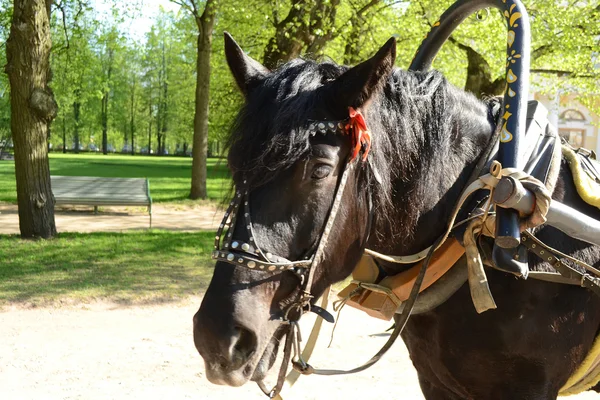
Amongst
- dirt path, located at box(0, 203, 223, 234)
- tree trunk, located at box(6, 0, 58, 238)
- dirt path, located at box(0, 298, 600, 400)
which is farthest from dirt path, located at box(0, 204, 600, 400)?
dirt path, located at box(0, 203, 223, 234)

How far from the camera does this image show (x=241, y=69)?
223 centimetres

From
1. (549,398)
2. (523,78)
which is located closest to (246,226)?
(523,78)

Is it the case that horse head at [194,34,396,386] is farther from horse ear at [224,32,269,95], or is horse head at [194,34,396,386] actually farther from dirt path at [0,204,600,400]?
dirt path at [0,204,600,400]

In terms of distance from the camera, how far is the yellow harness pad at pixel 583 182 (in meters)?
2.27

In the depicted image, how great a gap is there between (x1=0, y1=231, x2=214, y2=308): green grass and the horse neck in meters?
5.69

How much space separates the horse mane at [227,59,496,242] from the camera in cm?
186

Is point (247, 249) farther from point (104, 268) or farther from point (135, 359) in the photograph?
point (104, 268)

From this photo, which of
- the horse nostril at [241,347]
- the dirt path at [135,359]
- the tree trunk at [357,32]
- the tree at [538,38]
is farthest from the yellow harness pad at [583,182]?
the tree trunk at [357,32]

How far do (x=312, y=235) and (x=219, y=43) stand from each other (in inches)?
777

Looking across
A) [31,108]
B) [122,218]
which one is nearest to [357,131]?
[31,108]

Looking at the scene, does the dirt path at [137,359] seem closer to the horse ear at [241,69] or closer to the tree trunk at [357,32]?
the horse ear at [241,69]

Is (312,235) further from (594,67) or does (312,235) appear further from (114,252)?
(594,67)

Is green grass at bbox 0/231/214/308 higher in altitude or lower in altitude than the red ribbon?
lower

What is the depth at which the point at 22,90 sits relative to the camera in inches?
384
